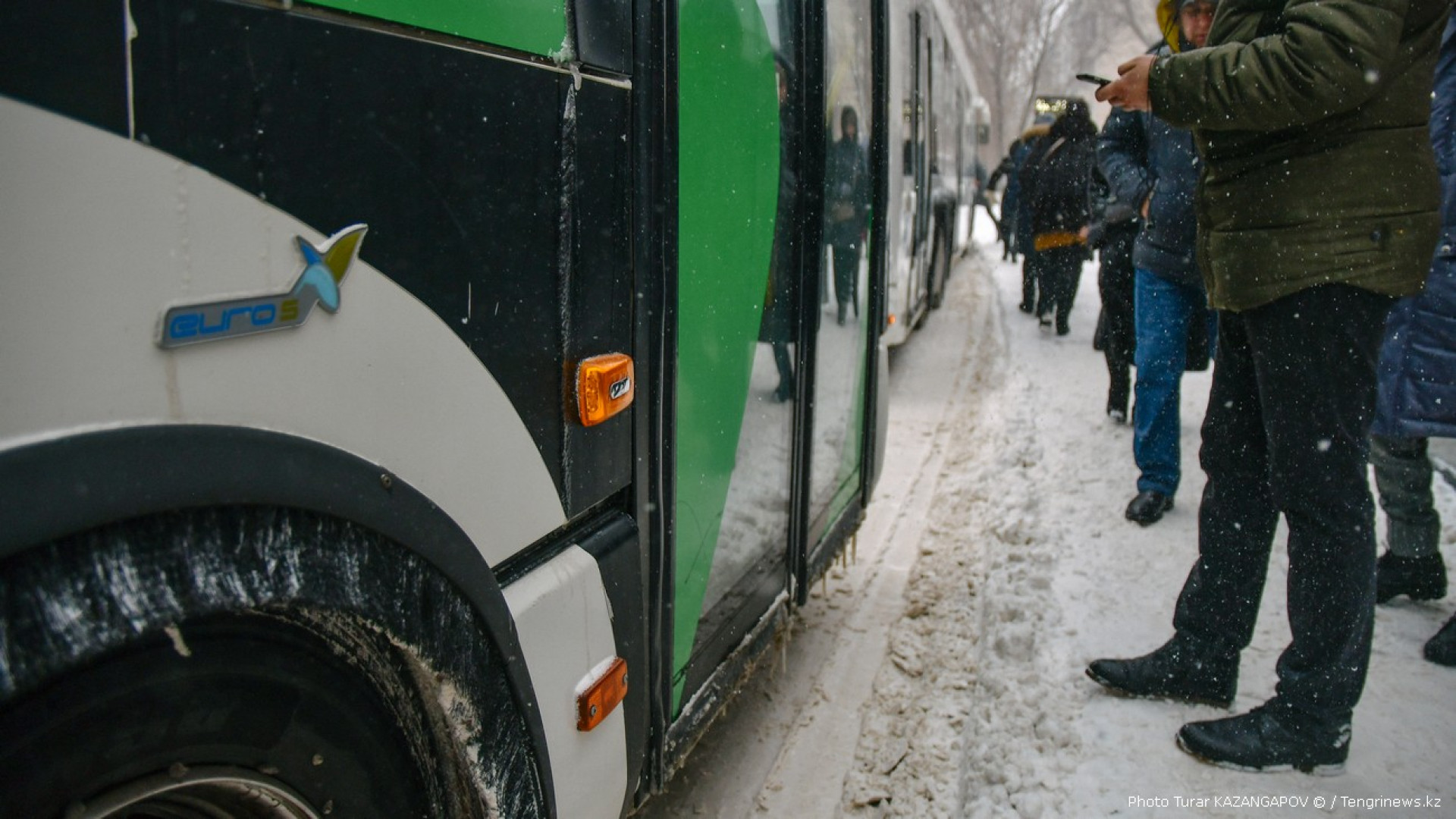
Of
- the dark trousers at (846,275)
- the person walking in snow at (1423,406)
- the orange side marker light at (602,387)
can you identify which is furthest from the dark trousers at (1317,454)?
the orange side marker light at (602,387)

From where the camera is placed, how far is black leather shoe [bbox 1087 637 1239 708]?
2.59 m

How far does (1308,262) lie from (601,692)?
177 centimetres

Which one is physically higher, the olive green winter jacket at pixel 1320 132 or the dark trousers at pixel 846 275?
the olive green winter jacket at pixel 1320 132

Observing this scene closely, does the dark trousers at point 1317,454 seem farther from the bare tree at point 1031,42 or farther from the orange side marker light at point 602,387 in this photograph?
the bare tree at point 1031,42

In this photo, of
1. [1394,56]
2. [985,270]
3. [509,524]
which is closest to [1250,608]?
[1394,56]

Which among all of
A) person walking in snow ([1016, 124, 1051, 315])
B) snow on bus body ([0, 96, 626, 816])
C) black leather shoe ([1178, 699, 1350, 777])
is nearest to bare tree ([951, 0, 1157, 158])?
person walking in snow ([1016, 124, 1051, 315])

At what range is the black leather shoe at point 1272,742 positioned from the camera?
2.29m

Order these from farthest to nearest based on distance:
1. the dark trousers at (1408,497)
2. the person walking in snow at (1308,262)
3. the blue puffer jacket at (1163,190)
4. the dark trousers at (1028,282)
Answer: the dark trousers at (1028,282)
the blue puffer jacket at (1163,190)
the dark trousers at (1408,497)
the person walking in snow at (1308,262)

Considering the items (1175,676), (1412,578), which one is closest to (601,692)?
(1175,676)

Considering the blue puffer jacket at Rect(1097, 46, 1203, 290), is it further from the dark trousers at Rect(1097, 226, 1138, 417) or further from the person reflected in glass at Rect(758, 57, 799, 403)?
the person reflected in glass at Rect(758, 57, 799, 403)

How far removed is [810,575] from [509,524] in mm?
1715

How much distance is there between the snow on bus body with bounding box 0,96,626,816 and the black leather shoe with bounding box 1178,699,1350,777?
1.97m

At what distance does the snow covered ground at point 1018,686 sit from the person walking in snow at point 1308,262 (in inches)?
7.3

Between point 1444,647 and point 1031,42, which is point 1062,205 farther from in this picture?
point 1031,42
